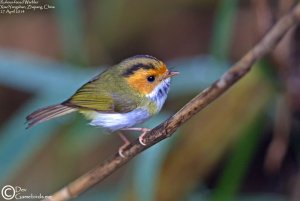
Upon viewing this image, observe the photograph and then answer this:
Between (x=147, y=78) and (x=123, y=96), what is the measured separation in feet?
0.17

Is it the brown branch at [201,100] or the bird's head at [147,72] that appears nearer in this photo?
the brown branch at [201,100]

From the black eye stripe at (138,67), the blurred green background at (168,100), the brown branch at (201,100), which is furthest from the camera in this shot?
the blurred green background at (168,100)

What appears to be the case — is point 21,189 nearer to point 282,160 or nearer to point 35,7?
point 35,7

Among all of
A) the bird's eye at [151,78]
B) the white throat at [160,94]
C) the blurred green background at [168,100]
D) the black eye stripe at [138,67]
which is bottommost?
the blurred green background at [168,100]

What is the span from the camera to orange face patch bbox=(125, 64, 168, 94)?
813 millimetres

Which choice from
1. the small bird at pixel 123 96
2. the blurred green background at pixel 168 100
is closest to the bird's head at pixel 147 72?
the small bird at pixel 123 96

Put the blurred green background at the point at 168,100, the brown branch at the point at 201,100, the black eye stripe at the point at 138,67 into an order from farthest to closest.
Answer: the blurred green background at the point at 168,100 < the black eye stripe at the point at 138,67 < the brown branch at the point at 201,100

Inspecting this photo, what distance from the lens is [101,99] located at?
2.85 ft

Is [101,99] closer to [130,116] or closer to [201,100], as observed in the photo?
[130,116]

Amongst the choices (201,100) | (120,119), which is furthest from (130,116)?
(201,100)

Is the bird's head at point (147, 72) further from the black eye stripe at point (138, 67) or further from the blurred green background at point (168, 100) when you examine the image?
the blurred green background at point (168, 100)

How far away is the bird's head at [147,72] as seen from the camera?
0.81 m

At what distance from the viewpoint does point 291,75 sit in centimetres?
109

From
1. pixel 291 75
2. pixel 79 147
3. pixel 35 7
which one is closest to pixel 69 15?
pixel 35 7
